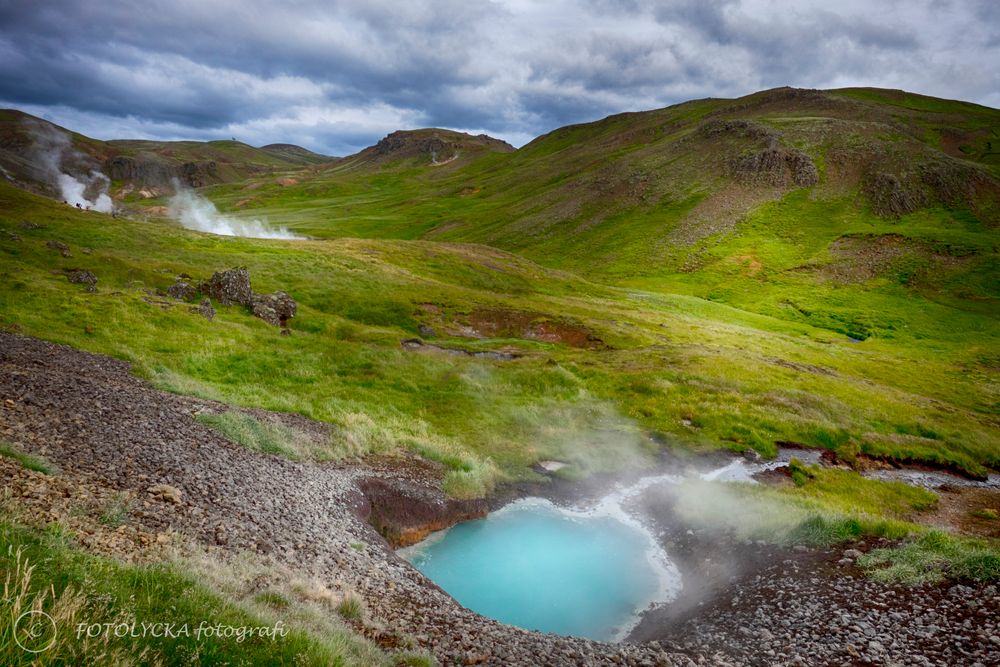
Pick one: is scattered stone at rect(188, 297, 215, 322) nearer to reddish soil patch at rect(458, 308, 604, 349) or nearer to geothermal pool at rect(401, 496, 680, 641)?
reddish soil patch at rect(458, 308, 604, 349)

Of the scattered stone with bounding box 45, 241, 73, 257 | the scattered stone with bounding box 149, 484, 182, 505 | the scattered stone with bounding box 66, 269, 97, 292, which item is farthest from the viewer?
the scattered stone with bounding box 45, 241, 73, 257

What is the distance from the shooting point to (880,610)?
1461cm

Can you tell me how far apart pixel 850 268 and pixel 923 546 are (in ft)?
347

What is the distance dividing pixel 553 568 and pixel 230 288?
131 ft

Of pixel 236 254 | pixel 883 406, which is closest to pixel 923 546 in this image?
pixel 883 406

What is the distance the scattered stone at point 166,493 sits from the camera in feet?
45.9

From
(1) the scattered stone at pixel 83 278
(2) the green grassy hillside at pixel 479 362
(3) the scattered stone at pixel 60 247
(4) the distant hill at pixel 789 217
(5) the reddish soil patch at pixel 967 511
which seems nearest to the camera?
(5) the reddish soil patch at pixel 967 511

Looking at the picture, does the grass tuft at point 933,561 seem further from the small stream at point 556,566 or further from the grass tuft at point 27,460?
the grass tuft at point 27,460

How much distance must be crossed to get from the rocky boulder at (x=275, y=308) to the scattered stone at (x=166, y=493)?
33.3 metres

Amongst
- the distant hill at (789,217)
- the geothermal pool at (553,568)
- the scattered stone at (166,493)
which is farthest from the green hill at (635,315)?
the scattered stone at (166,493)

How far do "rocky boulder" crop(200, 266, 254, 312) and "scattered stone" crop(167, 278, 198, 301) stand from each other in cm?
113

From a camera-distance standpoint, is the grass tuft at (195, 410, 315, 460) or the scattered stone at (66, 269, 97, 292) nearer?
the grass tuft at (195, 410, 315, 460)

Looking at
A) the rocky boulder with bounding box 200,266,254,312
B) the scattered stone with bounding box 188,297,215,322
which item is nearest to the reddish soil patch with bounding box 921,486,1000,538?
the scattered stone with bounding box 188,297,215,322

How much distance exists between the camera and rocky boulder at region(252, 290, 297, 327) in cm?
4641
